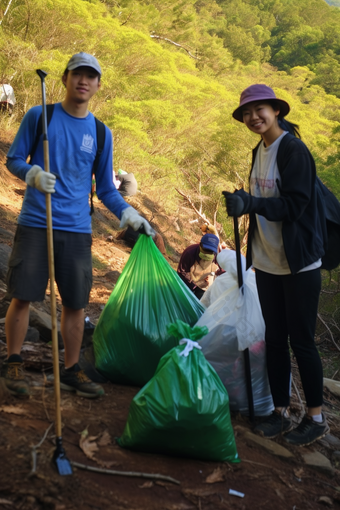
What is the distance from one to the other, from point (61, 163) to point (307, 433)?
175 cm

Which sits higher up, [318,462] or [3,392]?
[3,392]

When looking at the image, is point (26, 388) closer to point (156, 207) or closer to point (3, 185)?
point (3, 185)

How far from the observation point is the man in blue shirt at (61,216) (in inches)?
88.1

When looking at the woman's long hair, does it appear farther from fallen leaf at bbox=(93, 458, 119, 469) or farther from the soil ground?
fallen leaf at bbox=(93, 458, 119, 469)

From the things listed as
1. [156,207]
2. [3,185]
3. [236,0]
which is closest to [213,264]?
[3,185]

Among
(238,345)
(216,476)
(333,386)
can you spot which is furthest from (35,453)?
(333,386)

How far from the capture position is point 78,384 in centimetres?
244

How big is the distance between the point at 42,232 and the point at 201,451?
1.16 meters

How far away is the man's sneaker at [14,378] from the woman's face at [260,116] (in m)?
1.55

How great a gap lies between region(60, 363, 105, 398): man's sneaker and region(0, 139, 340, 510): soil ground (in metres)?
0.04

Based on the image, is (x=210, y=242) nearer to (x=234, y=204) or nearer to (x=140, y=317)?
(x=140, y=317)

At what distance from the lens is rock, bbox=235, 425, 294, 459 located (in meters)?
2.31

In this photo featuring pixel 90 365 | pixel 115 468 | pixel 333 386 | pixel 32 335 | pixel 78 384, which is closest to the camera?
pixel 115 468

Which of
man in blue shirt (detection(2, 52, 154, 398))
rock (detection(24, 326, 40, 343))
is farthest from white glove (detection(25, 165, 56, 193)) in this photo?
rock (detection(24, 326, 40, 343))
